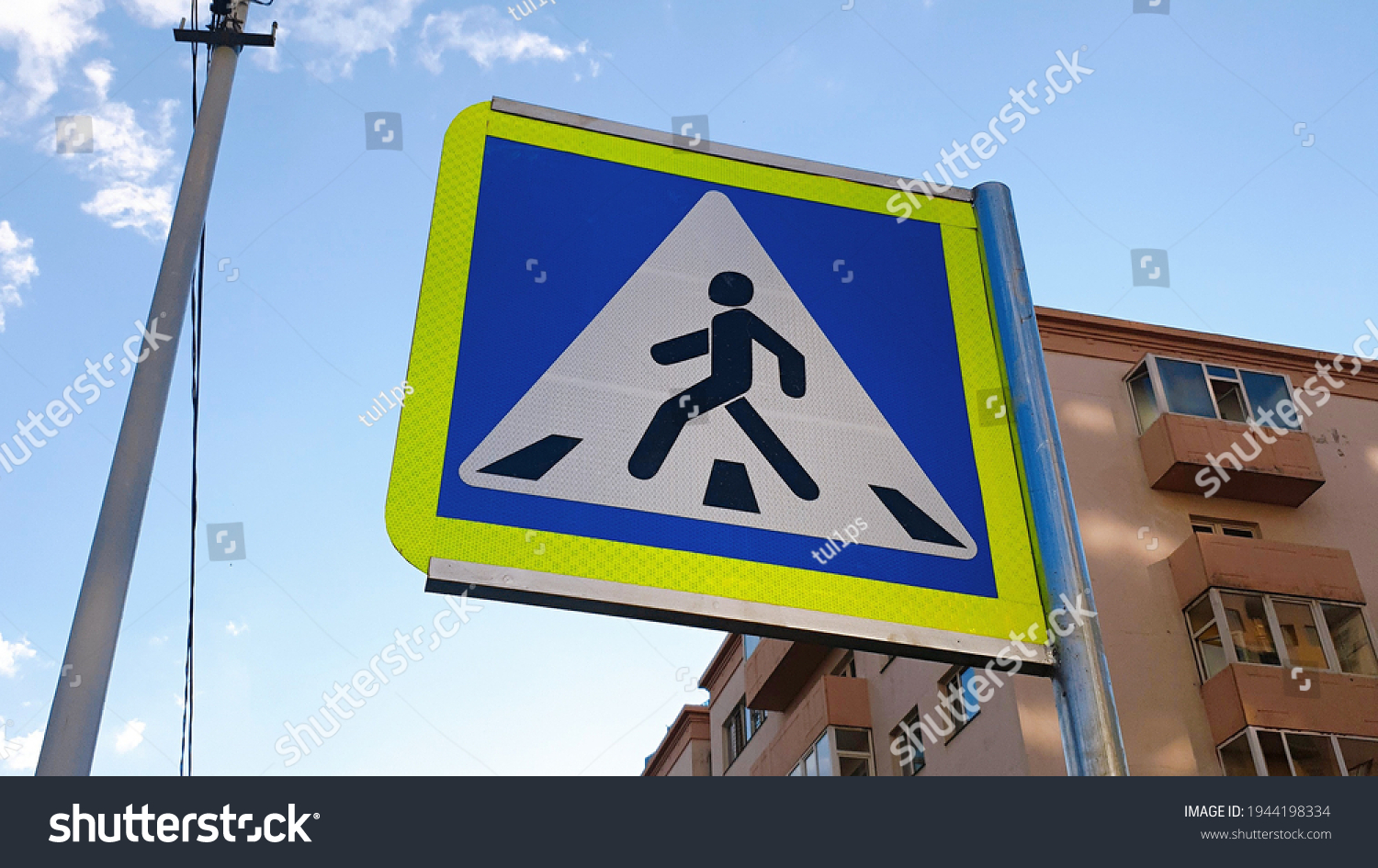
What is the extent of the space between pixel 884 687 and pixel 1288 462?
25.0 ft

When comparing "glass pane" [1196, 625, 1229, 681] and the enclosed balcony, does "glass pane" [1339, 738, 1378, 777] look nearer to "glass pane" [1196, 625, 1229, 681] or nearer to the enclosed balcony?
"glass pane" [1196, 625, 1229, 681]

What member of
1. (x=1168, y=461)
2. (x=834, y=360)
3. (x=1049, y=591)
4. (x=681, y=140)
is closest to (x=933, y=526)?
(x=1049, y=591)

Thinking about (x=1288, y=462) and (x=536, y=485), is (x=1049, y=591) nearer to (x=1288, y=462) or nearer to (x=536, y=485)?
(x=536, y=485)

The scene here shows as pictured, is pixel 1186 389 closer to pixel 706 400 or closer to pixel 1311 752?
pixel 1311 752

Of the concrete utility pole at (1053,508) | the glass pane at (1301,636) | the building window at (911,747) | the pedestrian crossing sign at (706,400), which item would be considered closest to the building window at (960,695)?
the building window at (911,747)

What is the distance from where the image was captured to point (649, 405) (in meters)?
2.46

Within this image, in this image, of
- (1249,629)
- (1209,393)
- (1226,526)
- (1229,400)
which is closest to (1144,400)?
(1209,393)

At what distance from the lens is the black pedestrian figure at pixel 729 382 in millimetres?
2420

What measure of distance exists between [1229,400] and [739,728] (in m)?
13.2

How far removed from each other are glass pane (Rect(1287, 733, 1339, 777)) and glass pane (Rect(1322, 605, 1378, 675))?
1.78 meters

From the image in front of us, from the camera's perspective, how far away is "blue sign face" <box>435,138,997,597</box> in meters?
2.34

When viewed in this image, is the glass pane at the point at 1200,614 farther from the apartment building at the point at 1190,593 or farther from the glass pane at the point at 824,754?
the glass pane at the point at 824,754

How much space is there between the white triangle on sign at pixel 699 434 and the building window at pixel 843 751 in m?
18.7
